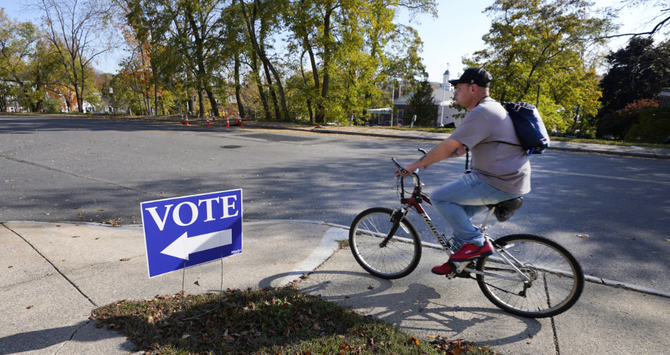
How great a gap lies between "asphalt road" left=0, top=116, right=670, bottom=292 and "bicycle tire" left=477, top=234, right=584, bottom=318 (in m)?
1.14

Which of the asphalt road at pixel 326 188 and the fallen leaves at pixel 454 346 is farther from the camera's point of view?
the asphalt road at pixel 326 188

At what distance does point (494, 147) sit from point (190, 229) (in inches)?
100.0

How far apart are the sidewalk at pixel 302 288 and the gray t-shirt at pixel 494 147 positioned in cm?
116

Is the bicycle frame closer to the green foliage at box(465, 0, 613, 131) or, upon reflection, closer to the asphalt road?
the asphalt road

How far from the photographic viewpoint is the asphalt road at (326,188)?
498cm

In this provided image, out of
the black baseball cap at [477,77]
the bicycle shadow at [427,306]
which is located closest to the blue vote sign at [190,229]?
the bicycle shadow at [427,306]

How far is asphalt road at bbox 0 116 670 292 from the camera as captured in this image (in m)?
4.98

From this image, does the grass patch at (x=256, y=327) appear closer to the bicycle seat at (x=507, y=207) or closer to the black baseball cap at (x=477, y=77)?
the bicycle seat at (x=507, y=207)

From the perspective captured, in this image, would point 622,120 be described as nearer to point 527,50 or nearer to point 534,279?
point 527,50

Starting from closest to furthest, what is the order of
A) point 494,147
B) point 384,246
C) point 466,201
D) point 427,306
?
1. point 494,147
2. point 466,201
3. point 427,306
4. point 384,246

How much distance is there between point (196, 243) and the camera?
308 centimetres

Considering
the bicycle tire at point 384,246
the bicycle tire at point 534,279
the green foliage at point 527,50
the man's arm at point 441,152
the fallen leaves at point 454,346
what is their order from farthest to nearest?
the green foliage at point 527,50
the bicycle tire at point 384,246
the bicycle tire at point 534,279
the man's arm at point 441,152
the fallen leaves at point 454,346

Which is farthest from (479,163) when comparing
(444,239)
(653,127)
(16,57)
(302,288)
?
(16,57)

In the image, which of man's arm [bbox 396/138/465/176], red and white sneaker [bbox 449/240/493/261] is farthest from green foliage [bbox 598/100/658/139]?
man's arm [bbox 396/138/465/176]
